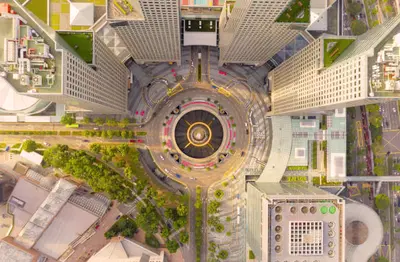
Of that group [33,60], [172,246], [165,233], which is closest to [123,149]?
[165,233]

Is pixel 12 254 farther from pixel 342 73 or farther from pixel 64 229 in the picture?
pixel 342 73

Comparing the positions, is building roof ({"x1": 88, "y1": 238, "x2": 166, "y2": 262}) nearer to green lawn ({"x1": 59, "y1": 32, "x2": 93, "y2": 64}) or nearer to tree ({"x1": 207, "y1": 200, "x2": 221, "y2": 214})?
tree ({"x1": 207, "y1": 200, "x2": 221, "y2": 214})

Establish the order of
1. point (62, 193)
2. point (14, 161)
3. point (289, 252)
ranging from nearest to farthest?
1. point (289, 252)
2. point (62, 193)
3. point (14, 161)

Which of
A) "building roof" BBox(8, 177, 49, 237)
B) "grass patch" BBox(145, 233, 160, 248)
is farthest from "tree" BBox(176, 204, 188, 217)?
"building roof" BBox(8, 177, 49, 237)

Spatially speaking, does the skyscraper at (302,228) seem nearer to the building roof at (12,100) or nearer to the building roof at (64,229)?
the building roof at (64,229)

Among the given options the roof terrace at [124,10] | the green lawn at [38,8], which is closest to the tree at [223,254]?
the roof terrace at [124,10]

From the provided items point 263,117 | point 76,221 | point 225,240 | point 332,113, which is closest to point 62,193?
point 76,221

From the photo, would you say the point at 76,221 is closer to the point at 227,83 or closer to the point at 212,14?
the point at 227,83
